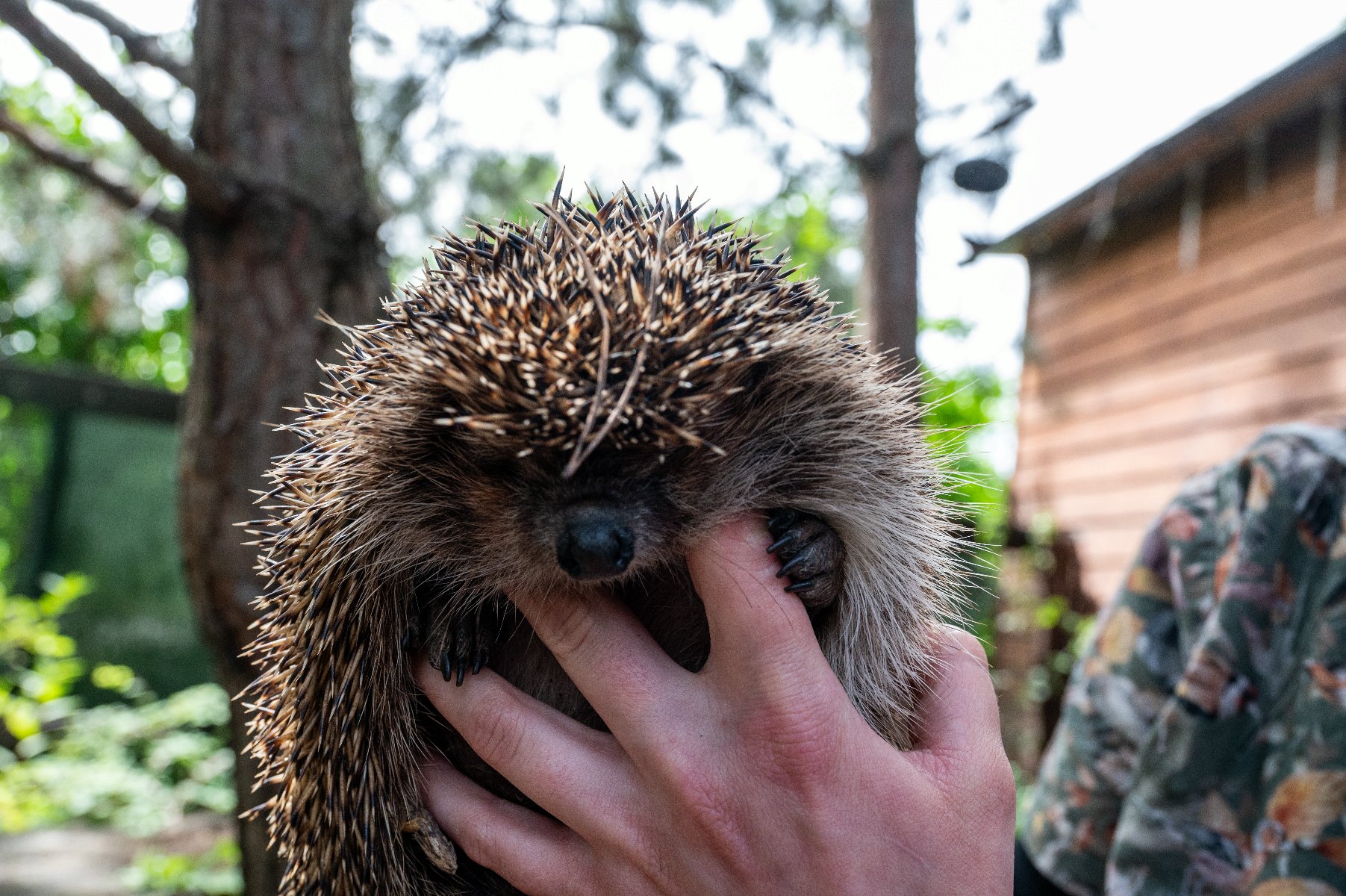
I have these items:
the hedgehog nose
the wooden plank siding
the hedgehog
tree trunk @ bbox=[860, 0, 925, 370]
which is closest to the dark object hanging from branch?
the hedgehog

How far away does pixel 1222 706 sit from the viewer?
244cm

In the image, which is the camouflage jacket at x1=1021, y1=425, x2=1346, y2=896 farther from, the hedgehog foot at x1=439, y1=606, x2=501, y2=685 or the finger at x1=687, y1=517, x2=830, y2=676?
the hedgehog foot at x1=439, y1=606, x2=501, y2=685

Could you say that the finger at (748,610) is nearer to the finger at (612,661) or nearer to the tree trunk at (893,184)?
the finger at (612,661)

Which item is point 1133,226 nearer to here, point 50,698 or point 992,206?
point 992,206

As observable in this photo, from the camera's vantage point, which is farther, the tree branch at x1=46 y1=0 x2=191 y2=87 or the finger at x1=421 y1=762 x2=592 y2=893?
the tree branch at x1=46 y1=0 x2=191 y2=87

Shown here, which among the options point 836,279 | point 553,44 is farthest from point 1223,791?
point 836,279

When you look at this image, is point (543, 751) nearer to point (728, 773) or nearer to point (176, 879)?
point (728, 773)

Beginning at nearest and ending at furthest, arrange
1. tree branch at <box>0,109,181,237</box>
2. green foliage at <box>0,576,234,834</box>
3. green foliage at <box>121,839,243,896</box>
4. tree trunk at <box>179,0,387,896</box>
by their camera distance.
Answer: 1. tree trunk at <box>179,0,387,896</box>
2. tree branch at <box>0,109,181,237</box>
3. green foliage at <box>121,839,243,896</box>
4. green foliage at <box>0,576,234,834</box>

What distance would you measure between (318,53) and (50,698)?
160 inches

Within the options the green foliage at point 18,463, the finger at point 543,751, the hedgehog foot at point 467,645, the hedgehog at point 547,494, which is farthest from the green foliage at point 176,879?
the green foliage at point 18,463

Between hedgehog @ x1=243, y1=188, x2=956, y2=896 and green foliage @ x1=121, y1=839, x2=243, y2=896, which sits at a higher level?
hedgehog @ x1=243, y1=188, x2=956, y2=896

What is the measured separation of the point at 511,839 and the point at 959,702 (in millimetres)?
985

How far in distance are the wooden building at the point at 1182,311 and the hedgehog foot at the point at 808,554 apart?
201 inches

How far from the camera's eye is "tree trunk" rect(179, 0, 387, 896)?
107 inches
